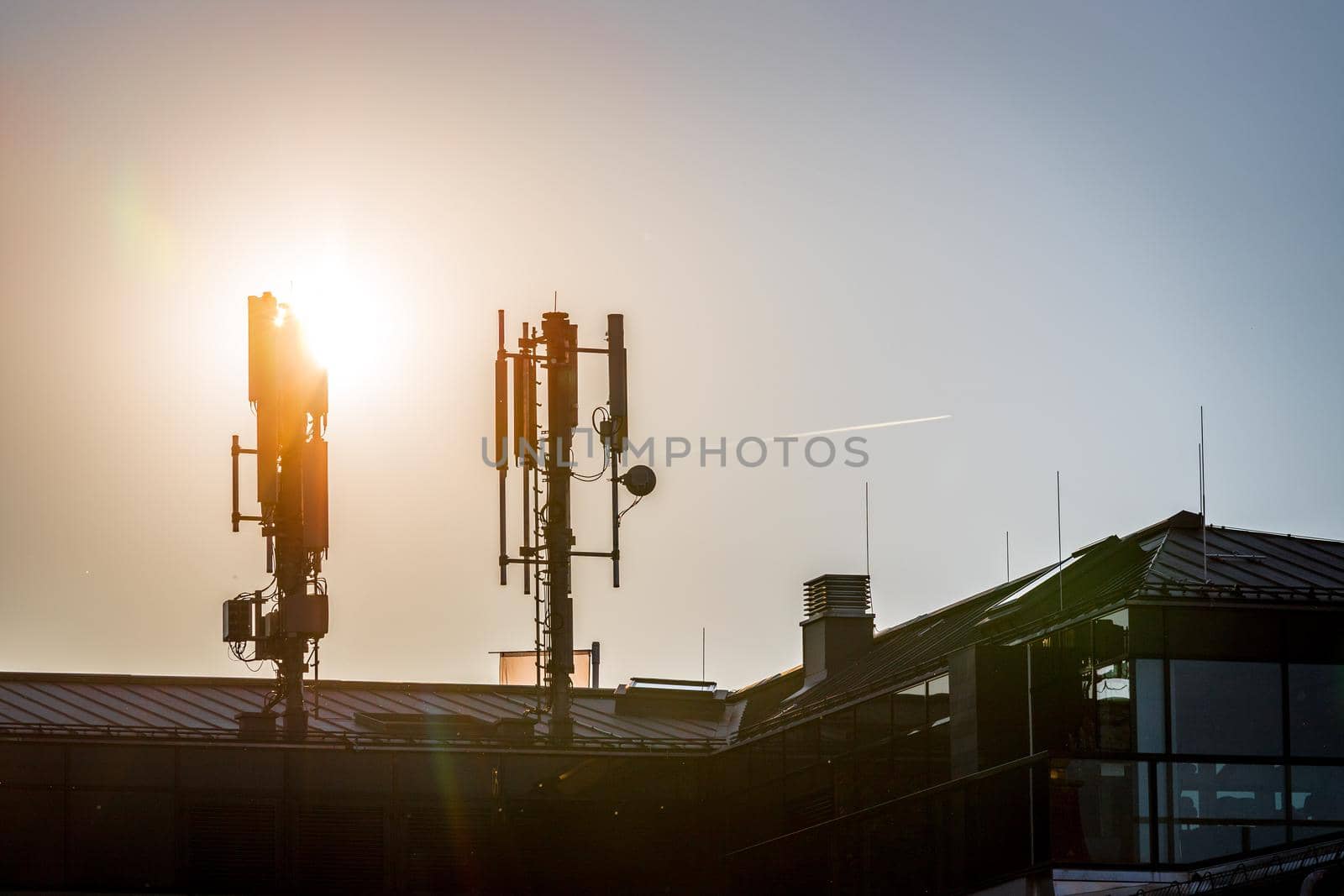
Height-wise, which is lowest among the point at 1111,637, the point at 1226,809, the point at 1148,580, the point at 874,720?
the point at 1226,809

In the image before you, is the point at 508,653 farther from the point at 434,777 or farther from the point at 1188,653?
the point at 1188,653

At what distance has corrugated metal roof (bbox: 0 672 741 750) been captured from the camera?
49.3 m

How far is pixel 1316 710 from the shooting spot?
107ft

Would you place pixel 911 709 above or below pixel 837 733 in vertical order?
above

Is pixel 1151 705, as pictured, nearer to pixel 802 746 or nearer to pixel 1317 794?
pixel 1317 794

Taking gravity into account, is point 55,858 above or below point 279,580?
below

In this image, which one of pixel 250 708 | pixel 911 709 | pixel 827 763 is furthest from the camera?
pixel 250 708

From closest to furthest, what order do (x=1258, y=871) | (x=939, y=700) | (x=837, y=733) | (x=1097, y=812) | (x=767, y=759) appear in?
(x=1258, y=871)
(x=1097, y=812)
(x=939, y=700)
(x=837, y=733)
(x=767, y=759)

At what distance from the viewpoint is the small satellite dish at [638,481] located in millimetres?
51500

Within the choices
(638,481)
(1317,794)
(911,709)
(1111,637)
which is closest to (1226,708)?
(1317,794)

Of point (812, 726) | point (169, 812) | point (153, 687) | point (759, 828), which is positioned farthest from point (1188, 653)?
point (153, 687)

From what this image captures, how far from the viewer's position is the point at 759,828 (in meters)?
46.6

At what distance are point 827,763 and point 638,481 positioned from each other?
10.7 metres

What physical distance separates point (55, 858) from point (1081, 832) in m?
24.3
